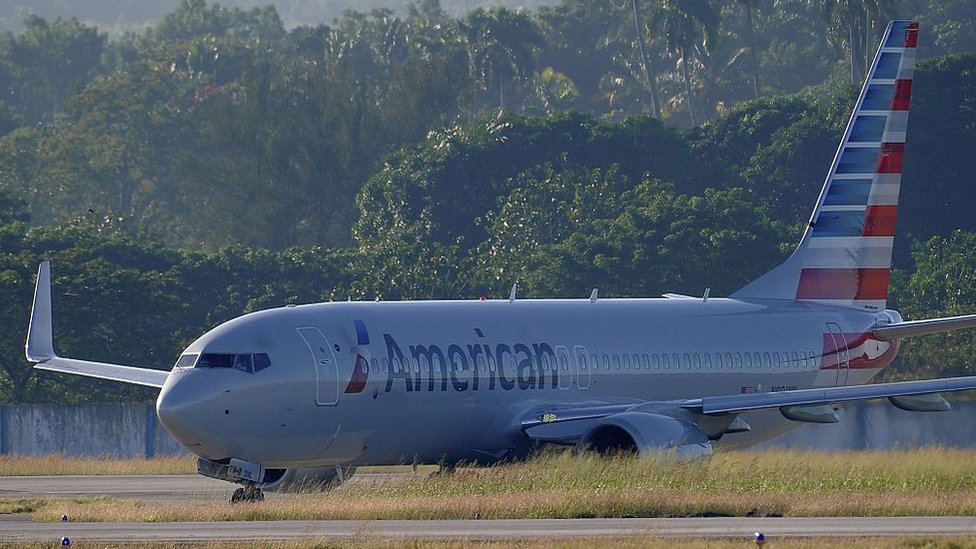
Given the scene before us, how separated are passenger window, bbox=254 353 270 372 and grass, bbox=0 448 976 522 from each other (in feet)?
7.35

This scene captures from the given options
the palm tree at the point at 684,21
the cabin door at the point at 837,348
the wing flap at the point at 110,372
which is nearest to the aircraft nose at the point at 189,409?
the wing flap at the point at 110,372

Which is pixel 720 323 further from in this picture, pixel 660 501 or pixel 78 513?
pixel 78 513

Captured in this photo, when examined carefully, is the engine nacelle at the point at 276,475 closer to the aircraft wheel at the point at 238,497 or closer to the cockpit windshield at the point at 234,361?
the aircraft wheel at the point at 238,497

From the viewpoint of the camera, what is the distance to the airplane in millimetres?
30750

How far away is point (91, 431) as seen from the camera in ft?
167

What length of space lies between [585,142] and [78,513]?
2536 inches

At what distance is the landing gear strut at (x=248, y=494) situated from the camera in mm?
30719

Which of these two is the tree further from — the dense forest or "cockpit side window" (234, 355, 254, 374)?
"cockpit side window" (234, 355, 254, 374)

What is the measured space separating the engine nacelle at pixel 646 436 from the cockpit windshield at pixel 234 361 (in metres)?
6.32

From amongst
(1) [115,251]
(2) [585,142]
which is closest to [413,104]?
(2) [585,142]

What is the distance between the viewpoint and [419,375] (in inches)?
1291

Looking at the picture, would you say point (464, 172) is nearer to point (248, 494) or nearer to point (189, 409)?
point (248, 494)

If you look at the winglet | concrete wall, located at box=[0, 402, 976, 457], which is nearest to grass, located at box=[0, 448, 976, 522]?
the winglet

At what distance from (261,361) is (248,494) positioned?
2282 millimetres
